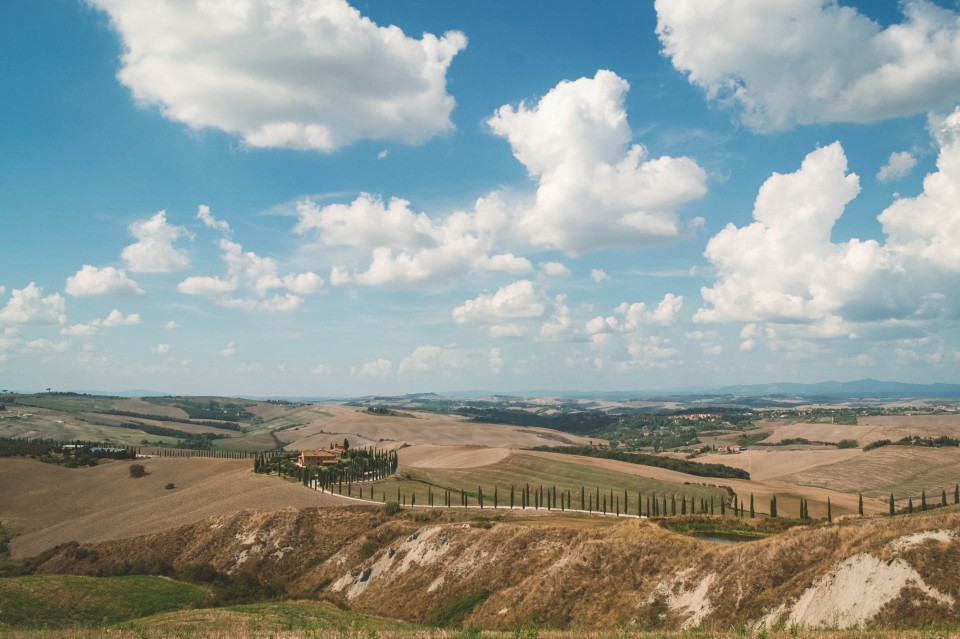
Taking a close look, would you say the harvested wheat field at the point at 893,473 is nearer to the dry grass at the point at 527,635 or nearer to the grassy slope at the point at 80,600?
the dry grass at the point at 527,635

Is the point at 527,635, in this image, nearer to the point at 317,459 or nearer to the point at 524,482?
the point at 524,482

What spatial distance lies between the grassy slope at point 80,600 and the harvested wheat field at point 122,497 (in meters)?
37.9

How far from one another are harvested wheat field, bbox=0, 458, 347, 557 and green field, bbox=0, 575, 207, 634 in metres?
37.3

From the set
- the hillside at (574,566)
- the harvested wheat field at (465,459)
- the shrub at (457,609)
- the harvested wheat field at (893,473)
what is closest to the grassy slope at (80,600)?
the hillside at (574,566)

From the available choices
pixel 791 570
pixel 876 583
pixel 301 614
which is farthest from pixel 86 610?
pixel 876 583

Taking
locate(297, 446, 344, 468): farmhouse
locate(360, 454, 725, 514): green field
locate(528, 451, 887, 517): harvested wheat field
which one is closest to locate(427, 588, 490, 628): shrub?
locate(360, 454, 725, 514): green field

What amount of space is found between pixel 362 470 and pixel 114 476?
2729 inches

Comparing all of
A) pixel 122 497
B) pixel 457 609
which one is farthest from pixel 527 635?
pixel 122 497

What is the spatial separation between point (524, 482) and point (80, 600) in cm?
10565

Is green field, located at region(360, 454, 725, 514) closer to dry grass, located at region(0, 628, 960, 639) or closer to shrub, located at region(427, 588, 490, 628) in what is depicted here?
shrub, located at region(427, 588, 490, 628)

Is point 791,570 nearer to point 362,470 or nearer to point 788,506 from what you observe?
point 788,506

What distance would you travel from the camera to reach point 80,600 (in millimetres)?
49375

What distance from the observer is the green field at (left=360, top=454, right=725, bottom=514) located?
123 metres

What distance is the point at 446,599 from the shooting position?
2308 inches
